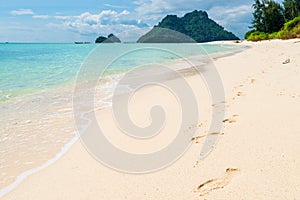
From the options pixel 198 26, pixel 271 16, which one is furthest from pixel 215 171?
pixel 198 26

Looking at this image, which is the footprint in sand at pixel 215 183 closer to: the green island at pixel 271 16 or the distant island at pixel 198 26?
the green island at pixel 271 16

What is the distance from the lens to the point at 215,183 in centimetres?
239

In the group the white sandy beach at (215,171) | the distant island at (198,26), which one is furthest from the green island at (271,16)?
the distant island at (198,26)

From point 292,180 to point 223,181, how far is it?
1.81 feet

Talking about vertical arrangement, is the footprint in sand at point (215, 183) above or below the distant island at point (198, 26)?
below

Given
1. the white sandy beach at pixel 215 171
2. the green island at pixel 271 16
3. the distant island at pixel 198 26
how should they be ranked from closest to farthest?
the white sandy beach at pixel 215 171 < the green island at pixel 271 16 < the distant island at pixel 198 26

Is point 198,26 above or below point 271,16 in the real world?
above

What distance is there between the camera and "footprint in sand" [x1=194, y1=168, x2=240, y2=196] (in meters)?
2.31

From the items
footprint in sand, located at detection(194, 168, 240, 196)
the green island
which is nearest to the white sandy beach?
footprint in sand, located at detection(194, 168, 240, 196)

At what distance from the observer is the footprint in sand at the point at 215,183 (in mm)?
2309

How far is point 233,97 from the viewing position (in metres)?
5.54

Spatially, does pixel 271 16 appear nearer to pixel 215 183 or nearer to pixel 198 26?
pixel 215 183

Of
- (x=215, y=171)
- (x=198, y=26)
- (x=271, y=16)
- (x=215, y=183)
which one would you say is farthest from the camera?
(x=198, y=26)

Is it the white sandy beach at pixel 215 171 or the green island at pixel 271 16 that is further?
the green island at pixel 271 16
